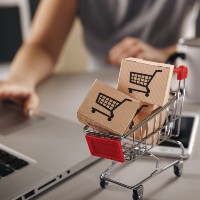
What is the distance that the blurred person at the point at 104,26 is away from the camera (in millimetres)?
1431

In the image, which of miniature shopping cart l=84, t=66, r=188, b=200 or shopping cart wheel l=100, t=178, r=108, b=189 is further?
shopping cart wheel l=100, t=178, r=108, b=189

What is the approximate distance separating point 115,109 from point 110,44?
4.01 feet

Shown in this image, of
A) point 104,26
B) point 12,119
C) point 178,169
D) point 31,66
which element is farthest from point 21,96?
point 104,26

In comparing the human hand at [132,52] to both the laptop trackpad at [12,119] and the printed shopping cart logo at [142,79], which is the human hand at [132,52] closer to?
the laptop trackpad at [12,119]

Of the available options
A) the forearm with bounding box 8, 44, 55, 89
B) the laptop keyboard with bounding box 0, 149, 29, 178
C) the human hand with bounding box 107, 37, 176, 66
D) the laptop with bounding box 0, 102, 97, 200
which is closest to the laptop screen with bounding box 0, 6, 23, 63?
the forearm with bounding box 8, 44, 55, 89

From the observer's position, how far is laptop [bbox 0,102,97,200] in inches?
25.2

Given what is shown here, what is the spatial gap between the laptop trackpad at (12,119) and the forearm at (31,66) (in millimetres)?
144

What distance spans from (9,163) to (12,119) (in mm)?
264

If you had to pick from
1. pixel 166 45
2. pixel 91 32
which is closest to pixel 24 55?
pixel 91 32

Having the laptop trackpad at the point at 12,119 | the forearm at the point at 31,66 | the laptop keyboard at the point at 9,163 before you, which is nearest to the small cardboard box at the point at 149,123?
the laptop keyboard at the point at 9,163

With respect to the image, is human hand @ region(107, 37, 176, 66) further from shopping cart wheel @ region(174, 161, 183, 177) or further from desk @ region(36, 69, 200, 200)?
shopping cart wheel @ region(174, 161, 183, 177)

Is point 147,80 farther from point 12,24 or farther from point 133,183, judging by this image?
point 12,24

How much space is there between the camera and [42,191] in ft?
2.14

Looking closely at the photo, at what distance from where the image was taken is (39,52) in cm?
140
